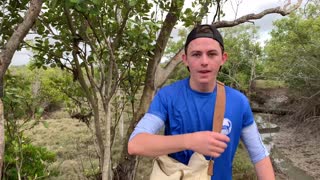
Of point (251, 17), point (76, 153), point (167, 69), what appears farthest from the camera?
point (76, 153)

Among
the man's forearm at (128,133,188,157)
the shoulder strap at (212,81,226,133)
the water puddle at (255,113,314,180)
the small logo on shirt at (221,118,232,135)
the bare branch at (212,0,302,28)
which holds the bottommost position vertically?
the water puddle at (255,113,314,180)

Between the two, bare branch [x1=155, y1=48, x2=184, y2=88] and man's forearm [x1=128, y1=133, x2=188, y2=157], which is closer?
man's forearm [x1=128, y1=133, x2=188, y2=157]

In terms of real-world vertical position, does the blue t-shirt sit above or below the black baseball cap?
below

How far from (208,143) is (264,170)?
0.49 metres

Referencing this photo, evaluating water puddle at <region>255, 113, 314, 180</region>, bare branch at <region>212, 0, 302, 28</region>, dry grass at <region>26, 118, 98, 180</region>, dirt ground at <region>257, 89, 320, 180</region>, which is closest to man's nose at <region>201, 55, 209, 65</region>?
bare branch at <region>212, 0, 302, 28</region>

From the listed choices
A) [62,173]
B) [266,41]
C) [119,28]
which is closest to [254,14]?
[119,28]

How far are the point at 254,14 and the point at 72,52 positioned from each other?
83.9 inches

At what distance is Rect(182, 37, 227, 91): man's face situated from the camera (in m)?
1.42

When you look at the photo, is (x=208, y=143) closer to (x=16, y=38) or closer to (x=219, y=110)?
(x=219, y=110)

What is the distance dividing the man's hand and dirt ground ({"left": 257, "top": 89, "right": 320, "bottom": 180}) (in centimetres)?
833

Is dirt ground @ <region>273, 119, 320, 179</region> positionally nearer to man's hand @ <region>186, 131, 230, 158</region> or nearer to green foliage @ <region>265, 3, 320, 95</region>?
green foliage @ <region>265, 3, 320, 95</region>

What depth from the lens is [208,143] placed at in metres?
1.15

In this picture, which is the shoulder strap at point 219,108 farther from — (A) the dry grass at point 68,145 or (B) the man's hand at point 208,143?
(A) the dry grass at point 68,145

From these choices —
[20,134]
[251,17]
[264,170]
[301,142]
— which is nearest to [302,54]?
[301,142]
